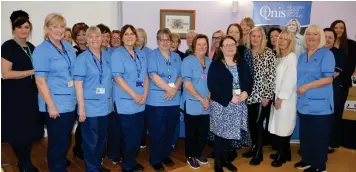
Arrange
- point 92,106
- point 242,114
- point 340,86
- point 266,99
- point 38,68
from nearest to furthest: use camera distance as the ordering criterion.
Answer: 1. point 38,68
2. point 92,106
3. point 242,114
4. point 266,99
5. point 340,86

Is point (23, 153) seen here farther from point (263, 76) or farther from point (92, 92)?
point (263, 76)

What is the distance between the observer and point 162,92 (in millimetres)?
3008

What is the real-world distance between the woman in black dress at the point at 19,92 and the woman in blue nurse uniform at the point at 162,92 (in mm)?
1072

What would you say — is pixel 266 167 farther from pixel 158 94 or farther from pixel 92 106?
pixel 92 106

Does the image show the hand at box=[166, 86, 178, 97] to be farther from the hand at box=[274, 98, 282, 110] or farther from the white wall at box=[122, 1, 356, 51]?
the white wall at box=[122, 1, 356, 51]

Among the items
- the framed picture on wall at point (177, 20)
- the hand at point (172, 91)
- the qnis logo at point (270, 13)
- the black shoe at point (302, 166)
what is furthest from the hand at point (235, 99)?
the qnis logo at point (270, 13)

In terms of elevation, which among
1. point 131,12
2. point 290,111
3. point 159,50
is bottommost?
point 290,111

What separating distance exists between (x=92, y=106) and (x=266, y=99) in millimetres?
1737

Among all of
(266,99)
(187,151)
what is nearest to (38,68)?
(187,151)

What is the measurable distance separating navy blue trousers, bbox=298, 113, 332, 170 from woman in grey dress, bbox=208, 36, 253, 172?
2.16 ft

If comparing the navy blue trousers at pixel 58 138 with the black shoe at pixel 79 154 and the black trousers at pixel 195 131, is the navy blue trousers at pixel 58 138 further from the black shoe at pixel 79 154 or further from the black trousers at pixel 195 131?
the black trousers at pixel 195 131

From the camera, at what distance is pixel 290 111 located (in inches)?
126

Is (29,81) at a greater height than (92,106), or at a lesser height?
greater

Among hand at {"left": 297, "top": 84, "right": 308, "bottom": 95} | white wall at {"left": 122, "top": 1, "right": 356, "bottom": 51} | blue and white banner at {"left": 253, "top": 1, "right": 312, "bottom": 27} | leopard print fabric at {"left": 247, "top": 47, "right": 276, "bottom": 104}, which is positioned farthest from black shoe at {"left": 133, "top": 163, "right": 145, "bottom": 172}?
blue and white banner at {"left": 253, "top": 1, "right": 312, "bottom": 27}
